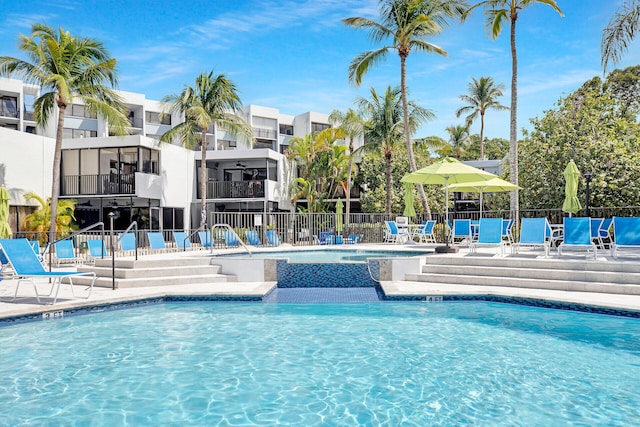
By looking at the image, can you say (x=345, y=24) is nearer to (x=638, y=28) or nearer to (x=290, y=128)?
(x=638, y=28)

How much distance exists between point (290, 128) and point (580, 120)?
3132 centimetres

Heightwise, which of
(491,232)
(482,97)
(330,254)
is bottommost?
(330,254)

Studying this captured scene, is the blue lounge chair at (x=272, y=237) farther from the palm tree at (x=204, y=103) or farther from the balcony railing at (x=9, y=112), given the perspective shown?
the balcony railing at (x=9, y=112)

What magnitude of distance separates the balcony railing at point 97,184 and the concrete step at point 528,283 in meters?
16.8

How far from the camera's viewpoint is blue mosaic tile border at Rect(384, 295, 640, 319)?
298 inches

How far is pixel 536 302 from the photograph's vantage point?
8578mm

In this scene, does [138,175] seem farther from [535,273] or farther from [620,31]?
[620,31]

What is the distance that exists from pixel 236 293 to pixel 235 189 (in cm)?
1893

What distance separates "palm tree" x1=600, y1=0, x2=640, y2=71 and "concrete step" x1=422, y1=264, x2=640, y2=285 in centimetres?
643

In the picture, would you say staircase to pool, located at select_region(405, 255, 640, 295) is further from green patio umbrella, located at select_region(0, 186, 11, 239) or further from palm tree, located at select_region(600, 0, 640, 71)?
green patio umbrella, located at select_region(0, 186, 11, 239)

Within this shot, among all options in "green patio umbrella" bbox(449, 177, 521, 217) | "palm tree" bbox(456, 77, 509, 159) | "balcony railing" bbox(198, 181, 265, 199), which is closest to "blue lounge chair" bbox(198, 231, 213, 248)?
"green patio umbrella" bbox(449, 177, 521, 217)

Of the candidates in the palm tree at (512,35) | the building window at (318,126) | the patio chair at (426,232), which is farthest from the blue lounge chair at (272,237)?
the building window at (318,126)

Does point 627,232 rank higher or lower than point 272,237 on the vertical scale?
higher

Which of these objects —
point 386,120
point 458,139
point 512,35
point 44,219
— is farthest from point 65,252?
point 458,139
